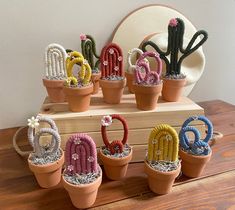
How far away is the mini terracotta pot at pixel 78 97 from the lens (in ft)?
Result: 1.71

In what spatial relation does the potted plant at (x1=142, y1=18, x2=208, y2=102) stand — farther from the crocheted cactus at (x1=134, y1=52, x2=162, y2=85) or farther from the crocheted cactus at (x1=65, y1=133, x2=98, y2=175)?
the crocheted cactus at (x1=65, y1=133, x2=98, y2=175)

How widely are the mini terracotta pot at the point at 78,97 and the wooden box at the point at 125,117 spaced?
0.01m

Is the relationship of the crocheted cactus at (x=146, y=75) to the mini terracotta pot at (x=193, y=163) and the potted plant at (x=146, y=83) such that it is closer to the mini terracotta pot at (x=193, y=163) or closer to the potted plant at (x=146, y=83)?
the potted plant at (x=146, y=83)

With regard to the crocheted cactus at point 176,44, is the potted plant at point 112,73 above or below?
below

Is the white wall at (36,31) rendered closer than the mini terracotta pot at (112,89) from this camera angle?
No

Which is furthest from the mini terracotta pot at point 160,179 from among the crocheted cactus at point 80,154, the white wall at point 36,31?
the white wall at point 36,31

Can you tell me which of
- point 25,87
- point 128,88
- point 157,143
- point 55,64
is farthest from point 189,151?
point 25,87

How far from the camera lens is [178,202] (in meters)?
0.46

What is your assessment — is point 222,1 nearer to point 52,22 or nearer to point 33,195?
point 52,22

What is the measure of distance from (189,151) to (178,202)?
101 mm

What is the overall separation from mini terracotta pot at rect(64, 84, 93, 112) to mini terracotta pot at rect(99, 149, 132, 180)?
10cm

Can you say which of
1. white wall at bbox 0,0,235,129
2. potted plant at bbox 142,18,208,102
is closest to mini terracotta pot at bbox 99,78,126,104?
potted plant at bbox 142,18,208,102

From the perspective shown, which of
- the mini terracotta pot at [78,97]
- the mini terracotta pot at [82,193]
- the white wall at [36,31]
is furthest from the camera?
the white wall at [36,31]

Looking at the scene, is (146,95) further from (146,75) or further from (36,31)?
(36,31)
